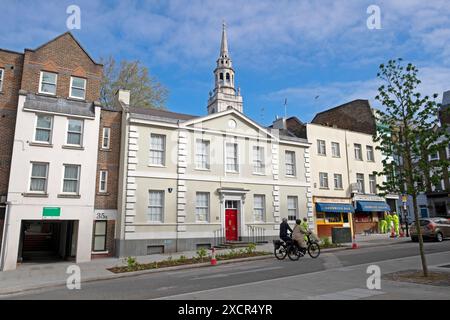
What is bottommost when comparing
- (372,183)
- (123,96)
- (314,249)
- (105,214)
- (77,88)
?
(314,249)

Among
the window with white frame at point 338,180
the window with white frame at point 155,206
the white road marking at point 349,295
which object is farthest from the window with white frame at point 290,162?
the white road marking at point 349,295

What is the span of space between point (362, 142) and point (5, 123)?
28.5 m

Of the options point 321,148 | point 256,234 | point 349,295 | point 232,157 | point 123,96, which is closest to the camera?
point 349,295

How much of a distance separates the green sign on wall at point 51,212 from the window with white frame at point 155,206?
5111mm

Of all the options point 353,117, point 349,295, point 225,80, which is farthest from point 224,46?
point 349,295

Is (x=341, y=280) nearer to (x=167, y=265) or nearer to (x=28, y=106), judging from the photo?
(x=167, y=265)

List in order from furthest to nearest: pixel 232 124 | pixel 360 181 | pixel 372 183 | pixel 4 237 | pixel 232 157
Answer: pixel 372 183 < pixel 360 181 < pixel 232 124 < pixel 232 157 < pixel 4 237

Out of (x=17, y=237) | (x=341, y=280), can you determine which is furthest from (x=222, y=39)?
(x=341, y=280)

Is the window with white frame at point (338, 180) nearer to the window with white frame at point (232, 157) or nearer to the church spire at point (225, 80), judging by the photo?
the window with white frame at point (232, 157)

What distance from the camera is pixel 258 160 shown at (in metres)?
25.7

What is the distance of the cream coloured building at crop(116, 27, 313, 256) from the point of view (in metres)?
21.0

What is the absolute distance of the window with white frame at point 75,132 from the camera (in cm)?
1981

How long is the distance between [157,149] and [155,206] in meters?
3.62

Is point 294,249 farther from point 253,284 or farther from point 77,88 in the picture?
point 77,88
